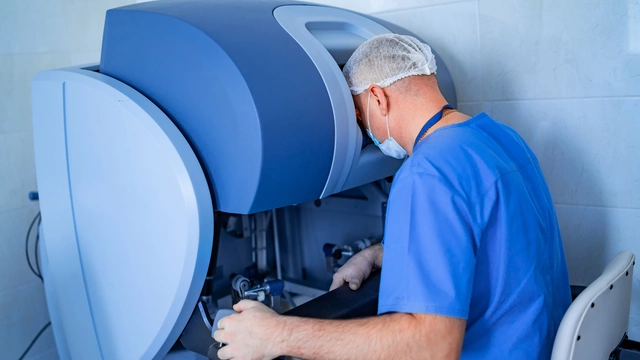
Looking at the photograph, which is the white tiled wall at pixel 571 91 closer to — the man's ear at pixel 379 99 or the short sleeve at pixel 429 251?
the man's ear at pixel 379 99

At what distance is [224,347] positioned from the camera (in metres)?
0.95

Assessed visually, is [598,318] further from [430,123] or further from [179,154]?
[179,154]

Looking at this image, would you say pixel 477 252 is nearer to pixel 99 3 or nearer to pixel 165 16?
pixel 165 16

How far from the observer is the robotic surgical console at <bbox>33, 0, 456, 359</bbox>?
92 cm

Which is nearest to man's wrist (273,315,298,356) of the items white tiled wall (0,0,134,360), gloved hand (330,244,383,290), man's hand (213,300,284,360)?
man's hand (213,300,284,360)

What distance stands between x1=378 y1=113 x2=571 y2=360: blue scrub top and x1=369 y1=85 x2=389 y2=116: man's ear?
0.12m

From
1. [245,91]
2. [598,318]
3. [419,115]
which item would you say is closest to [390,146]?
[419,115]

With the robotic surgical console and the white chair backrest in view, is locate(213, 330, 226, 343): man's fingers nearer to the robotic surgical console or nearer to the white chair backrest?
the robotic surgical console

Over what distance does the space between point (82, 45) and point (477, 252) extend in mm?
1591

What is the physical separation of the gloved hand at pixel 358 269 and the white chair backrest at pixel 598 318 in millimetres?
418

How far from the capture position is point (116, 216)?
1062 mm

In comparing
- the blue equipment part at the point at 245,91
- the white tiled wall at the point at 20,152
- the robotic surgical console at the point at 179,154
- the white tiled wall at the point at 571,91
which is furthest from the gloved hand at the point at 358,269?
the white tiled wall at the point at 20,152

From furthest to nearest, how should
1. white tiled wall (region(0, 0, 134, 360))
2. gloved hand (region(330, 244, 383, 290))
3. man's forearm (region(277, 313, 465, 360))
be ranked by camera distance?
white tiled wall (region(0, 0, 134, 360))
gloved hand (region(330, 244, 383, 290))
man's forearm (region(277, 313, 465, 360))

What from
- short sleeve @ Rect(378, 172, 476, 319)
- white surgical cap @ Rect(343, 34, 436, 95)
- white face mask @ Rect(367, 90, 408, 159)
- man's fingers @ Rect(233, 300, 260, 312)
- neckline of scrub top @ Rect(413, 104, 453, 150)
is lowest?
man's fingers @ Rect(233, 300, 260, 312)
